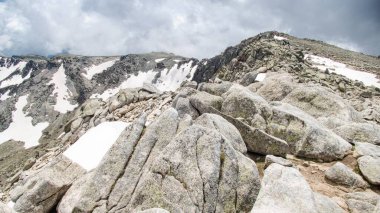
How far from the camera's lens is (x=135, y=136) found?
16.5m

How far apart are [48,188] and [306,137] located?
14050mm

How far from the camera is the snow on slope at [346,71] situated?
56.8m

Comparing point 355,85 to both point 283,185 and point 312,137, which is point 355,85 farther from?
point 283,185

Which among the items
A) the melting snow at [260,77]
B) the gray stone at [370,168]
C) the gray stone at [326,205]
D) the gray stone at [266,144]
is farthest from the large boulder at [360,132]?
the melting snow at [260,77]

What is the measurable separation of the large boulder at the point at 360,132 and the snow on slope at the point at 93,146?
13.9m

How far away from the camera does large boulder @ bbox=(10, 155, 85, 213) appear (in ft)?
53.7

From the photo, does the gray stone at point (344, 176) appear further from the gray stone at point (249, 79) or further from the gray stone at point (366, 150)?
the gray stone at point (249, 79)

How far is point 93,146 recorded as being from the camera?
19969 millimetres

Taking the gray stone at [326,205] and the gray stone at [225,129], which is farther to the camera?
the gray stone at [225,129]

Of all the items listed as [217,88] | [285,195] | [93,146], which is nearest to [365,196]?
[285,195]

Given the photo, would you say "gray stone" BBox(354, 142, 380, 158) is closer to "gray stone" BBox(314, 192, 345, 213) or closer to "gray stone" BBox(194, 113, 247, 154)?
"gray stone" BBox(314, 192, 345, 213)

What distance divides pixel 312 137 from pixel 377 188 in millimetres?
4355

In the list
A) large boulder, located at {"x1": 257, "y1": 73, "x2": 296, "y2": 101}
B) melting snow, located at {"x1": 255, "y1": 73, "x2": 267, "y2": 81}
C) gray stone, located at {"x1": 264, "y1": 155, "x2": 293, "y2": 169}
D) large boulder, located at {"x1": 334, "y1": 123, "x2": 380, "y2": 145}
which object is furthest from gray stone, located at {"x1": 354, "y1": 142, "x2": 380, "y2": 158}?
melting snow, located at {"x1": 255, "y1": 73, "x2": 267, "y2": 81}

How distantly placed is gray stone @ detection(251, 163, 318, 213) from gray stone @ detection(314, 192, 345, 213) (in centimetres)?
46
